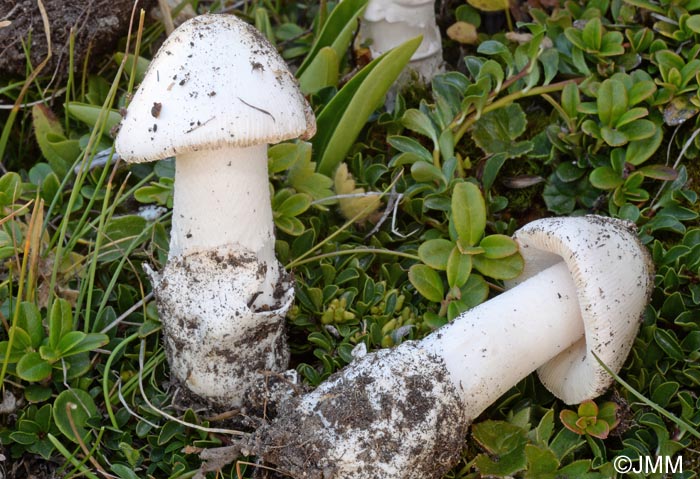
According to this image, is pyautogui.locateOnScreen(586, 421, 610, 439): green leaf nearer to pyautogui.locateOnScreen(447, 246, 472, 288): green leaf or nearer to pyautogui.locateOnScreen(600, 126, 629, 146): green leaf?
pyautogui.locateOnScreen(447, 246, 472, 288): green leaf

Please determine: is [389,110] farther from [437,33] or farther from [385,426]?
[385,426]

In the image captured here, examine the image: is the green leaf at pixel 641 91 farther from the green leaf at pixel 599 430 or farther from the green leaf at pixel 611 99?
the green leaf at pixel 599 430

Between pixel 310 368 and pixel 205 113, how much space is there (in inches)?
30.4

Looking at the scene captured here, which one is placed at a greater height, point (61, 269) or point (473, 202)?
point (473, 202)

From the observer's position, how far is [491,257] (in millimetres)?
2234

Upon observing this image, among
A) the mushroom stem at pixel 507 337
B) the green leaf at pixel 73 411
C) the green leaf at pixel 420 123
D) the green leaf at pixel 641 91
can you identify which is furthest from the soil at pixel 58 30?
the green leaf at pixel 641 91

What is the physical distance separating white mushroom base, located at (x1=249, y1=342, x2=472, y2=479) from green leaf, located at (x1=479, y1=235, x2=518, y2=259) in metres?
0.38

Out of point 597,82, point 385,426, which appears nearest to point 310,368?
point 385,426

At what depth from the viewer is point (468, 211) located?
225cm

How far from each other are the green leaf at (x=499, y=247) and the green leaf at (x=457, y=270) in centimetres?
6

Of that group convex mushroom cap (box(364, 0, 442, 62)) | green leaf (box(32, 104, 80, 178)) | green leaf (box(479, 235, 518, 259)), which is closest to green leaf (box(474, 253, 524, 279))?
green leaf (box(479, 235, 518, 259))

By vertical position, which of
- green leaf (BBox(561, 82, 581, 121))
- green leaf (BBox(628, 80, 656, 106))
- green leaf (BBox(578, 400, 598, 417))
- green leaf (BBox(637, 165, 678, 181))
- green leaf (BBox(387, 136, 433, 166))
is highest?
green leaf (BBox(628, 80, 656, 106))

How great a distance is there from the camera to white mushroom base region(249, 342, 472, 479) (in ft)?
Answer: 6.15

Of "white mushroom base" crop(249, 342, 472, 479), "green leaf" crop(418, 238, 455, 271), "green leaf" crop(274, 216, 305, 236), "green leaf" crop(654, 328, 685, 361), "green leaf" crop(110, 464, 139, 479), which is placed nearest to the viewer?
"white mushroom base" crop(249, 342, 472, 479)
